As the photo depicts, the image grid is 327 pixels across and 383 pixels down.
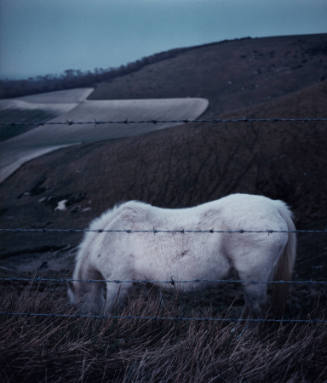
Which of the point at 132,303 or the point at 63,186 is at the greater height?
the point at 132,303

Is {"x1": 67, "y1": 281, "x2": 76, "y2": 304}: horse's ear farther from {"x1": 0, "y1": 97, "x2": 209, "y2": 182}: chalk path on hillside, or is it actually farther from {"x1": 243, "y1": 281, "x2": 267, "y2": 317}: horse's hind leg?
{"x1": 0, "y1": 97, "x2": 209, "y2": 182}: chalk path on hillside

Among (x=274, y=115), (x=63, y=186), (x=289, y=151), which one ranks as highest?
(x=274, y=115)

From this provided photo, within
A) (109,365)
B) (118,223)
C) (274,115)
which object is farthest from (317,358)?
(274,115)

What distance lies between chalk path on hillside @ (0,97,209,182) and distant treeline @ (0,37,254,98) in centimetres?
238

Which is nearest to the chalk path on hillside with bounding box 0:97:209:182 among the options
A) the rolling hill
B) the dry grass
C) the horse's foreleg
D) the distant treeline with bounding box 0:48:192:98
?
the distant treeline with bounding box 0:48:192:98

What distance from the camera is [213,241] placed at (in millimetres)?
3707

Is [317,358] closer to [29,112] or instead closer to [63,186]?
[63,186]

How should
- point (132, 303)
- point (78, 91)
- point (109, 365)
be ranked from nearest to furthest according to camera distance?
point (109, 365) → point (132, 303) → point (78, 91)

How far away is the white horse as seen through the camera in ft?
11.7

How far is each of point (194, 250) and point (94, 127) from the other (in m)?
21.0

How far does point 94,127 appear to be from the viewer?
23.6 m

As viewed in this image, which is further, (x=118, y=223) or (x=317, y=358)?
(x=118, y=223)

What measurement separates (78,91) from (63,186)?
2814cm

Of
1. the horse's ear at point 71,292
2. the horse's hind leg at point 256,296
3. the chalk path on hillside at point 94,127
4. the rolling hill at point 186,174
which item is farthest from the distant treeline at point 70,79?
the horse's hind leg at point 256,296
